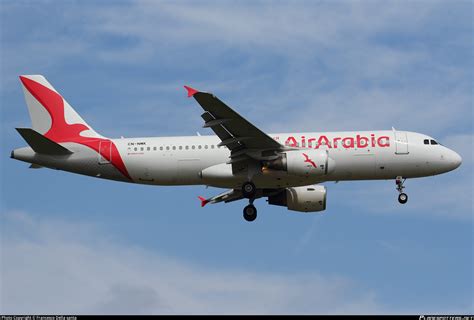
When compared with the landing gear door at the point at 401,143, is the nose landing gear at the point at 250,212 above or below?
below

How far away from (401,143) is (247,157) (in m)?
8.45

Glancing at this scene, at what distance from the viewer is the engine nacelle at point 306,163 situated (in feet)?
162

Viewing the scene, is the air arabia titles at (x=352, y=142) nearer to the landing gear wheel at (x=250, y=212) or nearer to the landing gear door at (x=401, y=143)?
the landing gear door at (x=401, y=143)

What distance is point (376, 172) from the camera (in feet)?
167

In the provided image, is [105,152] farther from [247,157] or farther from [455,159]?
[455,159]

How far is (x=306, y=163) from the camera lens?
4941cm

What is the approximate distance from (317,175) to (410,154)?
18.3ft

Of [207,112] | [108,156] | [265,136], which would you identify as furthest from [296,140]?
[108,156]

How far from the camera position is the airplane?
5009 centimetres

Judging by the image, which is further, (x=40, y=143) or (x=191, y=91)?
(x=40, y=143)

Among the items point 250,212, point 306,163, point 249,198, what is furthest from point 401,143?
point 250,212

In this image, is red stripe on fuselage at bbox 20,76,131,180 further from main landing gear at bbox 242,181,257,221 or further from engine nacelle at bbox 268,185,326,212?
engine nacelle at bbox 268,185,326,212

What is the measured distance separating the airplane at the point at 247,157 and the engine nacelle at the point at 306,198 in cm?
183

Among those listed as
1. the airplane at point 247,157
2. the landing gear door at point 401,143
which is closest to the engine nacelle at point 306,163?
the airplane at point 247,157
